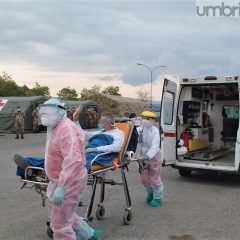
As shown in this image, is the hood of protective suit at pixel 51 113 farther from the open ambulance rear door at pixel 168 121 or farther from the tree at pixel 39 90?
the tree at pixel 39 90

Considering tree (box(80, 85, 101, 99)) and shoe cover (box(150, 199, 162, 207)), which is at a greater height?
tree (box(80, 85, 101, 99))

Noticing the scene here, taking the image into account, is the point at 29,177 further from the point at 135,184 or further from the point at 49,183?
the point at 135,184

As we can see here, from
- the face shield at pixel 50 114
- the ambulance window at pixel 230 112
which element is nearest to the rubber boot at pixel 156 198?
A: the face shield at pixel 50 114

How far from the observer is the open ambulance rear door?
10.8m

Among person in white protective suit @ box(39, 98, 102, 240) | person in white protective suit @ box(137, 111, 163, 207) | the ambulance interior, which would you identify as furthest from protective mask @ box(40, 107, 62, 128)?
the ambulance interior

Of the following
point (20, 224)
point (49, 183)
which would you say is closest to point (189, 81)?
point (20, 224)

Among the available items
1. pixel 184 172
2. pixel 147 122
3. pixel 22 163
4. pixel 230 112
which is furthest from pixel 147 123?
pixel 230 112

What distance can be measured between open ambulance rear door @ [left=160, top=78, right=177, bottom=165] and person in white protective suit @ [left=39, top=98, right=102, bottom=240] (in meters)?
5.67

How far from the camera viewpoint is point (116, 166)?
6637 mm

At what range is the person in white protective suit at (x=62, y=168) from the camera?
16.2ft

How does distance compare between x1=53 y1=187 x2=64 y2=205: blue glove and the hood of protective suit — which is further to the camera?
the hood of protective suit

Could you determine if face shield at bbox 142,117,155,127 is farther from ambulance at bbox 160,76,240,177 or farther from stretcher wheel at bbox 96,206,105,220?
ambulance at bbox 160,76,240,177

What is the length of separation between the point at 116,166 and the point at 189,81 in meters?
5.03

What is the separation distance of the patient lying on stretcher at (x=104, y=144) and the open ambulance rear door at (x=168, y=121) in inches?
149
